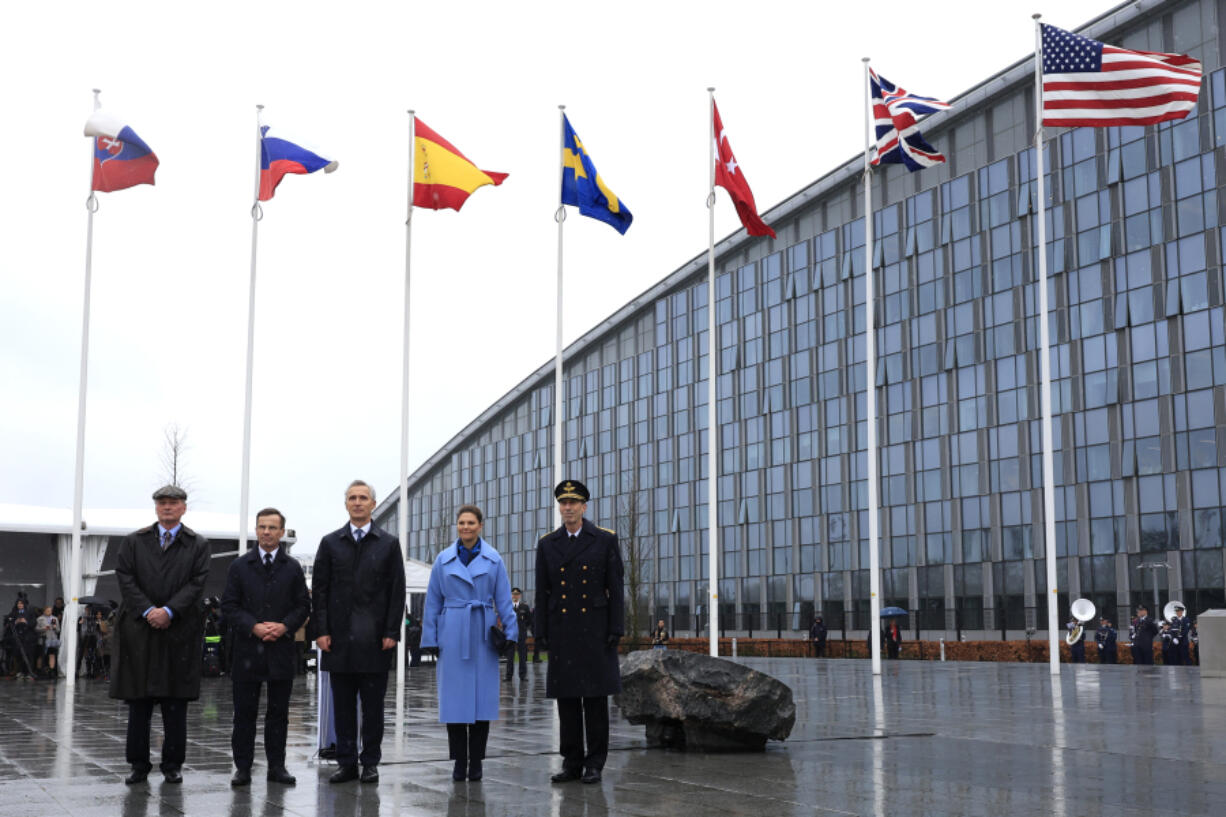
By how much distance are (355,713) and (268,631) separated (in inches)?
32.3

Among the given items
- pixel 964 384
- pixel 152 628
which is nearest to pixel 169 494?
pixel 152 628

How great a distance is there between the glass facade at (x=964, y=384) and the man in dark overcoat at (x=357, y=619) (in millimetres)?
30009

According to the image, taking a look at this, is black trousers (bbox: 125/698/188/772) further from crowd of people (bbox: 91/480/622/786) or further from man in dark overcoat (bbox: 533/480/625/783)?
man in dark overcoat (bbox: 533/480/625/783)

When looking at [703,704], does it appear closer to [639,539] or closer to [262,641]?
[262,641]

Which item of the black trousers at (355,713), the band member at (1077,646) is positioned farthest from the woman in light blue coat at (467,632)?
the band member at (1077,646)

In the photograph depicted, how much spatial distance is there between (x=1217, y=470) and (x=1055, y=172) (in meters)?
13.8

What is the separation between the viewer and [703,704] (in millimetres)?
10125

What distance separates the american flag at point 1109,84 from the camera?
19.2 m

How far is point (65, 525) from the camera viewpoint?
27469 millimetres

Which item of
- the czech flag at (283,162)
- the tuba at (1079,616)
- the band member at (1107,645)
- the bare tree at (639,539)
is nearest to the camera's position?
the czech flag at (283,162)

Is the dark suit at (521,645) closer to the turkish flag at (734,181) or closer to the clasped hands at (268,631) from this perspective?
Answer: the turkish flag at (734,181)

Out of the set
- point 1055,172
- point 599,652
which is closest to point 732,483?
point 1055,172

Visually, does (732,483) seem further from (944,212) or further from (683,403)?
(944,212)

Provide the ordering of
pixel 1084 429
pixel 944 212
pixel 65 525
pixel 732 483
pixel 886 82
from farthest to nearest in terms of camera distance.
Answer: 1. pixel 732 483
2. pixel 944 212
3. pixel 1084 429
4. pixel 65 525
5. pixel 886 82
